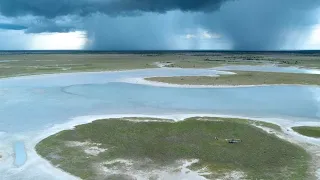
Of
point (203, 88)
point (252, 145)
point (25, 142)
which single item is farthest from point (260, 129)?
point (203, 88)

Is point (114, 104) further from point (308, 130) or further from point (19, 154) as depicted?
point (308, 130)

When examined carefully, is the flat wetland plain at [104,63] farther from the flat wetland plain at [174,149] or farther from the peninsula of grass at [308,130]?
the peninsula of grass at [308,130]

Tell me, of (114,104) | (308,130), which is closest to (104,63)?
(114,104)

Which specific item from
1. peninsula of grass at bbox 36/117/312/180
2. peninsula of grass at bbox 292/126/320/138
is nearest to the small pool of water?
peninsula of grass at bbox 36/117/312/180

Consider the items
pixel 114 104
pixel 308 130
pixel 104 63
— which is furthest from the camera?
pixel 104 63

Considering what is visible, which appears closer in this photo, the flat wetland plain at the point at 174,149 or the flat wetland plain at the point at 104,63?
the flat wetland plain at the point at 174,149

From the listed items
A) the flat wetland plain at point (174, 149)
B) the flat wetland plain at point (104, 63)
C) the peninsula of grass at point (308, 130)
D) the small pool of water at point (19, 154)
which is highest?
the flat wetland plain at point (104, 63)

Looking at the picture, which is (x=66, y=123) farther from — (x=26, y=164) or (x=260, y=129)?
(x=260, y=129)

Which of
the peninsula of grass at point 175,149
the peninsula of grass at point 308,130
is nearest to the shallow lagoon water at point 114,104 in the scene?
the peninsula of grass at point 175,149
